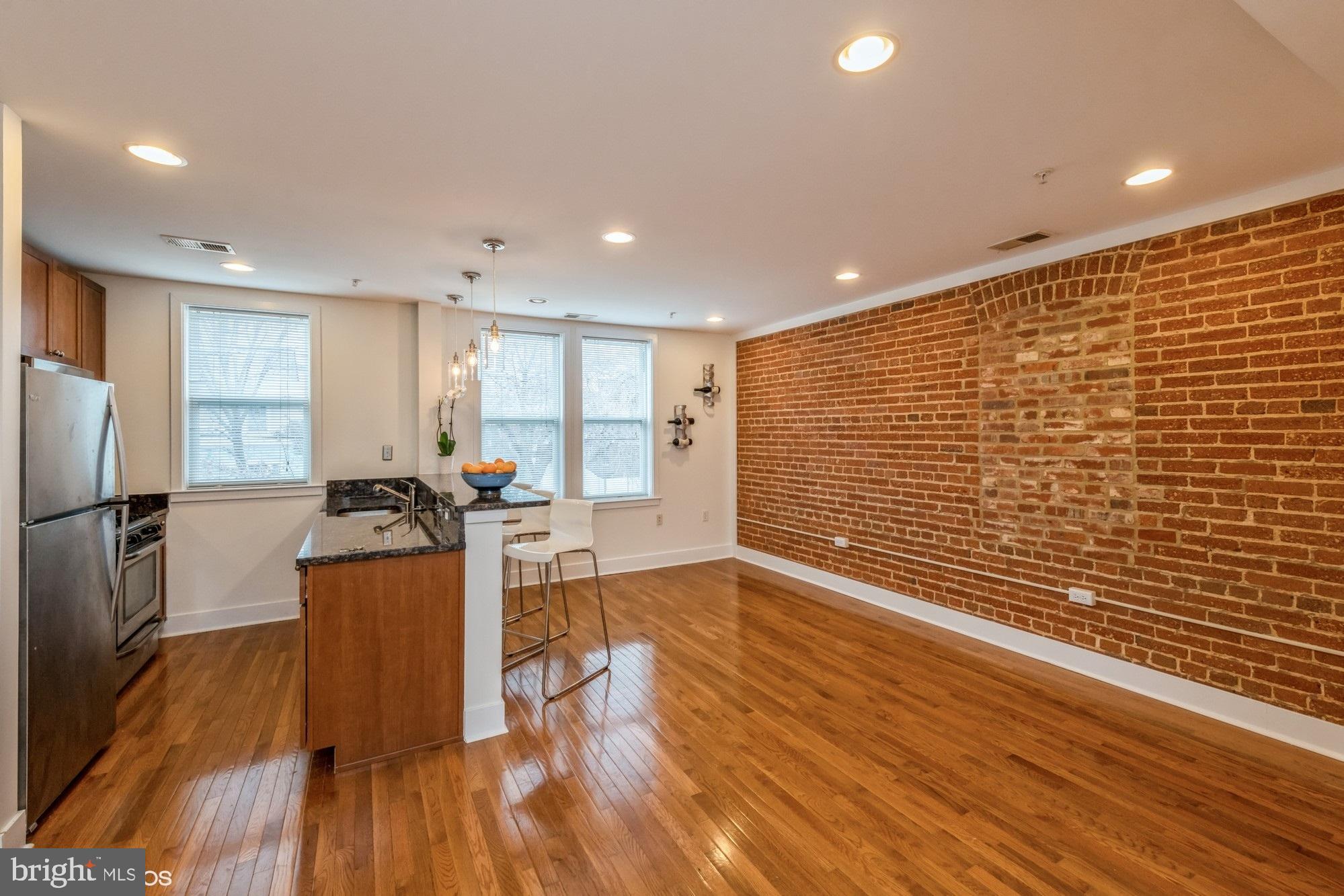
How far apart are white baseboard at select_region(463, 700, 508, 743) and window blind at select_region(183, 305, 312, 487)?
279 cm

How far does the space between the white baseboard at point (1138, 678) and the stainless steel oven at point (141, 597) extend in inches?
187

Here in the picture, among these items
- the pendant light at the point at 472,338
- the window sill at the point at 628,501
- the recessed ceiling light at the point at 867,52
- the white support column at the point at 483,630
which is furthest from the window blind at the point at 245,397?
the recessed ceiling light at the point at 867,52

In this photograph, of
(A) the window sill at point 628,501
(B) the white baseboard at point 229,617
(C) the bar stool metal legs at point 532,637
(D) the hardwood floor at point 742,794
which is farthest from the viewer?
(A) the window sill at point 628,501

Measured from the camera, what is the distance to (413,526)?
3094 mm

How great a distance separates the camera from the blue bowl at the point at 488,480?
2.71m

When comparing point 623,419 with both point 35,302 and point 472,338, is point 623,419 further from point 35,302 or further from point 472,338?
point 35,302

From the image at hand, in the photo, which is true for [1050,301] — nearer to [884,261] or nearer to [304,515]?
[884,261]

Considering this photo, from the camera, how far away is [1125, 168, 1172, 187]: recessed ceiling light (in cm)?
229

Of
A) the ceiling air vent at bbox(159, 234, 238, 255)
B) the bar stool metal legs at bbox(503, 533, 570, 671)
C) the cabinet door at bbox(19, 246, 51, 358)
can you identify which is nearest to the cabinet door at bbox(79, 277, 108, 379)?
the cabinet door at bbox(19, 246, 51, 358)

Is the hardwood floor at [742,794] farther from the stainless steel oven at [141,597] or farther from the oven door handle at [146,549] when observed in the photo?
the oven door handle at [146,549]

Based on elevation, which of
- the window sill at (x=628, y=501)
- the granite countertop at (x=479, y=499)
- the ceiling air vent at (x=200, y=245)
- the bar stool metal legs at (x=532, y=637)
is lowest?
the bar stool metal legs at (x=532, y=637)

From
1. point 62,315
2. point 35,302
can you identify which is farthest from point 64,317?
point 35,302

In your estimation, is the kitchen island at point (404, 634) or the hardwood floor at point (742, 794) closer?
the hardwood floor at point (742, 794)

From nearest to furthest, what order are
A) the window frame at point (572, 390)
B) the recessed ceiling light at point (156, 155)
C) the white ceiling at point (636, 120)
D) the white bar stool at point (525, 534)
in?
the white ceiling at point (636, 120)
the recessed ceiling light at point (156, 155)
the white bar stool at point (525, 534)
the window frame at point (572, 390)
